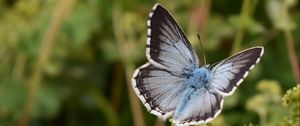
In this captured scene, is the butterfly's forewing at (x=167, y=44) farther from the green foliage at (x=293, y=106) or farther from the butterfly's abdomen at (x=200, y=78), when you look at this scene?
the green foliage at (x=293, y=106)

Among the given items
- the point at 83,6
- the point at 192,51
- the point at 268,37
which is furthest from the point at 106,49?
the point at 192,51

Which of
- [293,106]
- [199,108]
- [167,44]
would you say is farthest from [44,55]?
[293,106]

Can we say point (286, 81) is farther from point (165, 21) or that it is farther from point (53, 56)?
point (165, 21)

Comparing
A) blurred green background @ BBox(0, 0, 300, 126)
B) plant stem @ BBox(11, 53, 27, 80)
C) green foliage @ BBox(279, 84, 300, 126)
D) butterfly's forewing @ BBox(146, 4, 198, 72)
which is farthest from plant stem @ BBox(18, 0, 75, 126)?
green foliage @ BBox(279, 84, 300, 126)

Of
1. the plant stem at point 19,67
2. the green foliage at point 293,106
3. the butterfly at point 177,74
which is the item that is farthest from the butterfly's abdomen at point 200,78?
the plant stem at point 19,67

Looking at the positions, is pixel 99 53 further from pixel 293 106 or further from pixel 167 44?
pixel 293 106

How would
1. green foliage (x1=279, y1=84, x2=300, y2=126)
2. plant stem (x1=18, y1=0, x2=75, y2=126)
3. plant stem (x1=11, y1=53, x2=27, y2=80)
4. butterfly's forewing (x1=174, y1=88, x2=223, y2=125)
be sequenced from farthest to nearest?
plant stem (x1=11, y1=53, x2=27, y2=80) → plant stem (x1=18, y1=0, x2=75, y2=126) → butterfly's forewing (x1=174, y1=88, x2=223, y2=125) → green foliage (x1=279, y1=84, x2=300, y2=126)

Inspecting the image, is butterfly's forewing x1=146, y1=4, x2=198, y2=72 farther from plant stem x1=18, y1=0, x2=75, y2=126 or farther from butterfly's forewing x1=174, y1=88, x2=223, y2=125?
plant stem x1=18, y1=0, x2=75, y2=126
